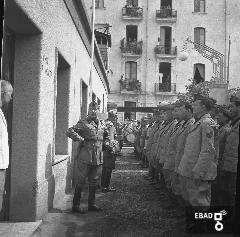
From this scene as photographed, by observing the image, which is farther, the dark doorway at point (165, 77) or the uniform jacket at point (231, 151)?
the dark doorway at point (165, 77)

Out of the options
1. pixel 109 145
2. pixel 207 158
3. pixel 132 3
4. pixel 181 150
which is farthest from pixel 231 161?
pixel 132 3

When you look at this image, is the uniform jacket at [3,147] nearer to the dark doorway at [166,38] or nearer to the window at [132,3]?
the window at [132,3]

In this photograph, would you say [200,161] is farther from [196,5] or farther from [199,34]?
[199,34]

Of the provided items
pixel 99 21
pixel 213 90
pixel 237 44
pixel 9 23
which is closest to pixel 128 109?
pixel 99 21

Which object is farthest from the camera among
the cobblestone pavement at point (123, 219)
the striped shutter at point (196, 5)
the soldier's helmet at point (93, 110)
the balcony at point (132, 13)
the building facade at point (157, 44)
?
the balcony at point (132, 13)

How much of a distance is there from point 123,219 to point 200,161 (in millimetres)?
1813

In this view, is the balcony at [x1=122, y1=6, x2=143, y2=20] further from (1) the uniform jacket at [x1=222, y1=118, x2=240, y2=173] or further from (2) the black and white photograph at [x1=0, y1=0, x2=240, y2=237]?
(1) the uniform jacket at [x1=222, y1=118, x2=240, y2=173]

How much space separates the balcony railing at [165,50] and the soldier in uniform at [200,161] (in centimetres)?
3303

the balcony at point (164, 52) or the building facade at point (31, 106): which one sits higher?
the balcony at point (164, 52)

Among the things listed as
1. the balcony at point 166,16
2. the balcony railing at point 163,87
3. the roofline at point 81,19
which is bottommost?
the roofline at point 81,19

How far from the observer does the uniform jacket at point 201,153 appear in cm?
609

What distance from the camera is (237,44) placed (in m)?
37.5

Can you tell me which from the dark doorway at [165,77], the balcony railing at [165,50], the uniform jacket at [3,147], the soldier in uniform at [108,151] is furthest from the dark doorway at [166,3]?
the uniform jacket at [3,147]

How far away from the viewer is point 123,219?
7238 mm
